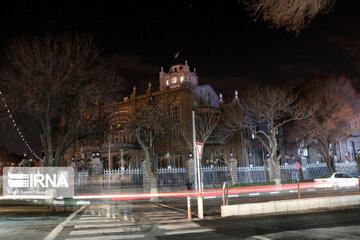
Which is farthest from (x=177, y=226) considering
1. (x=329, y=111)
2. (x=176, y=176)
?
(x=329, y=111)

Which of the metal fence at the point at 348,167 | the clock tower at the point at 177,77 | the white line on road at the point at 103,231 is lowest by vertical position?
the white line on road at the point at 103,231

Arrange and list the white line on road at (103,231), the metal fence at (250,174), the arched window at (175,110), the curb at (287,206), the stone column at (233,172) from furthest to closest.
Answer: the arched window at (175,110)
the metal fence at (250,174)
the stone column at (233,172)
the curb at (287,206)
the white line on road at (103,231)

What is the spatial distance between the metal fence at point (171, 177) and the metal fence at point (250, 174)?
5.83m

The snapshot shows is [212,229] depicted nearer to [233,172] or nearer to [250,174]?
[233,172]

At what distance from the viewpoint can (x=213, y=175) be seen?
26641 mm

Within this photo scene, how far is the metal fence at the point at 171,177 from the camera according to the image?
25.0 m

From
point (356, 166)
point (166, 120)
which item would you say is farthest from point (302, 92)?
point (166, 120)

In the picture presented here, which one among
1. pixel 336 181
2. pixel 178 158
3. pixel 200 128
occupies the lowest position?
pixel 336 181

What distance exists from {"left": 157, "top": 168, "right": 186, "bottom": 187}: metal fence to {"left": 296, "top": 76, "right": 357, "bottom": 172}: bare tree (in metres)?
15.1

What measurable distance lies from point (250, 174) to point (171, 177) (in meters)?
8.11

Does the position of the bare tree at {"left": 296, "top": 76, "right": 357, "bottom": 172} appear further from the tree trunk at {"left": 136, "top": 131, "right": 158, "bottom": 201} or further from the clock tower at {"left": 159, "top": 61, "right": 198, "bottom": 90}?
the tree trunk at {"left": 136, "top": 131, "right": 158, "bottom": 201}

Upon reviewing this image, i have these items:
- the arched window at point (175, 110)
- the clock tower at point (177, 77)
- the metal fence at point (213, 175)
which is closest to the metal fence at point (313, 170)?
the metal fence at point (213, 175)

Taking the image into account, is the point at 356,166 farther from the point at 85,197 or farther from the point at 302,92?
the point at 85,197

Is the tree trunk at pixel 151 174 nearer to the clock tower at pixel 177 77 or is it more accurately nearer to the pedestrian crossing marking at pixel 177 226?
the pedestrian crossing marking at pixel 177 226
